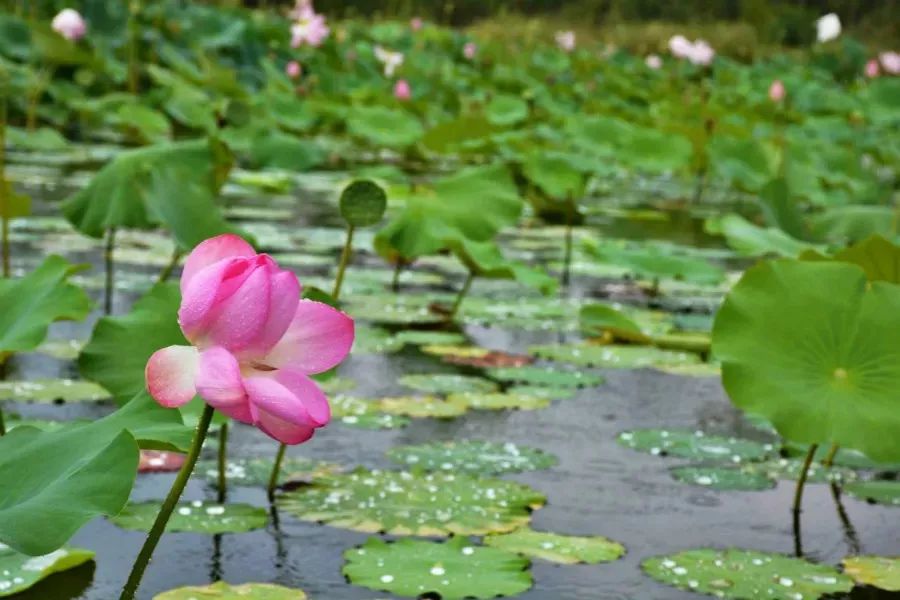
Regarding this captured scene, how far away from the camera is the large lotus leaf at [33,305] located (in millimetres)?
1205

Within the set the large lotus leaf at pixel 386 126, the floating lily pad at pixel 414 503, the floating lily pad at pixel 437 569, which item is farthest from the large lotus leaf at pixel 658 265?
the large lotus leaf at pixel 386 126

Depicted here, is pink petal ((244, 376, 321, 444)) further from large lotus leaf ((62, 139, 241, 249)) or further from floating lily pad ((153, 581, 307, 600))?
large lotus leaf ((62, 139, 241, 249))

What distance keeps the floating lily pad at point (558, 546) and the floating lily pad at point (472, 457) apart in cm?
23

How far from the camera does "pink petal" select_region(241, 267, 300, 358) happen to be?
0.81m

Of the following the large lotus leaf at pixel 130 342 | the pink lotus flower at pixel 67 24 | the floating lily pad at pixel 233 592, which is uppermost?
the pink lotus flower at pixel 67 24

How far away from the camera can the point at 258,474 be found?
1606 mm

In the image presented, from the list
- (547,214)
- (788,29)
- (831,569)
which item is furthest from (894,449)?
(788,29)

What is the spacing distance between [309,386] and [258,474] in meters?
0.81

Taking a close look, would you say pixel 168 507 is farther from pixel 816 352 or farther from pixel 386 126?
pixel 386 126

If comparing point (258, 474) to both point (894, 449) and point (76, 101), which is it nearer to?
point (894, 449)

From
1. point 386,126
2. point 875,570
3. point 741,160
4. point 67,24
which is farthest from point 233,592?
point 386,126

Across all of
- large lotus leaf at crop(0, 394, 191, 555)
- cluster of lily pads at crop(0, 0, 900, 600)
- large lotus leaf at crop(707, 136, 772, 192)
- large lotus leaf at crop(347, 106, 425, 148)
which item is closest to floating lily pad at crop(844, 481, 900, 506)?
cluster of lily pads at crop(0, 0, 900, 600)

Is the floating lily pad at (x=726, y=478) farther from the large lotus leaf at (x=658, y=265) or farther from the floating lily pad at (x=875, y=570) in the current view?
the large lotus leaf at (x=658, y=265)

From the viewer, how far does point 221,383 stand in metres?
0.78
